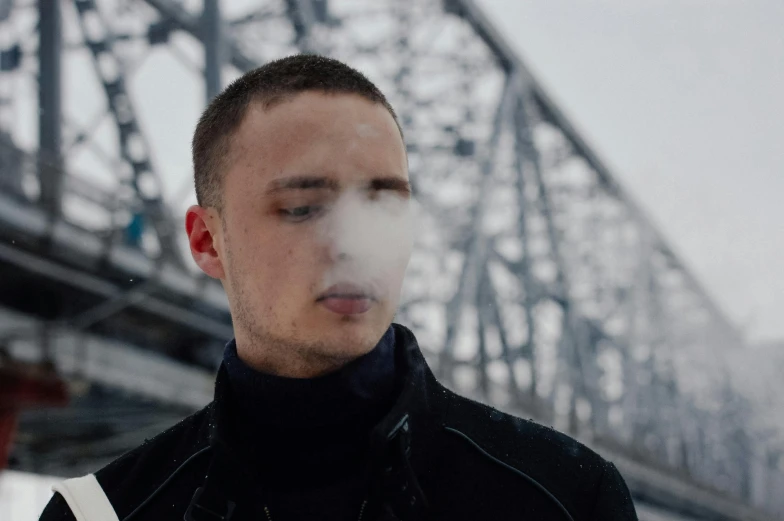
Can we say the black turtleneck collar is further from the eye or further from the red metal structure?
the red metal structure

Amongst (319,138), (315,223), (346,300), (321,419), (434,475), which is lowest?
(434,475)

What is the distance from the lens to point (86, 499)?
148 centimetres

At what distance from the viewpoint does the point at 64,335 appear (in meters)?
6.14

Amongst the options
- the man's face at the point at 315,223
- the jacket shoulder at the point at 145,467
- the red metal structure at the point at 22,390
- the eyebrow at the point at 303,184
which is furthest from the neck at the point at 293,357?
the red metal structure at the point at 22,390

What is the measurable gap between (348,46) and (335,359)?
13425mm

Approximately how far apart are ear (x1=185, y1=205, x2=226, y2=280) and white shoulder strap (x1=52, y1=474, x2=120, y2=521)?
396mm

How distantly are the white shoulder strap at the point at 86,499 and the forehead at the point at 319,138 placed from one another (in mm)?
576

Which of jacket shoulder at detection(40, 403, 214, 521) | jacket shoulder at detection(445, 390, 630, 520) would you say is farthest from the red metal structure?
jacket shoulder at detection(445, 390, 630, 520)

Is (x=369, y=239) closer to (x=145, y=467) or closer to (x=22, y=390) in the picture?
(x=145, y=467)

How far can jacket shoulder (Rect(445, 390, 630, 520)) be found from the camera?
53.6 inches

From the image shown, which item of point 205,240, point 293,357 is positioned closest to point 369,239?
point 293,357

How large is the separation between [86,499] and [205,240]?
18.2 inches

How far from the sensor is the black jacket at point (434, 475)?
4.22 ft

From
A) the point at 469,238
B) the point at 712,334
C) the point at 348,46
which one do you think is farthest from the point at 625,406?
the point at 712,334
